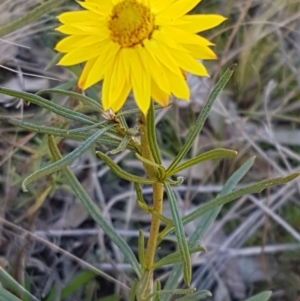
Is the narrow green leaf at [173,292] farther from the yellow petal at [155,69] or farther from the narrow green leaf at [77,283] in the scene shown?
the narrow green leaf at [77,283]

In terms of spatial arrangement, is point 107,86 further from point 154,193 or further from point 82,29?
point 154,193

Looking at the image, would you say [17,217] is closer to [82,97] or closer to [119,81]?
[82,97]

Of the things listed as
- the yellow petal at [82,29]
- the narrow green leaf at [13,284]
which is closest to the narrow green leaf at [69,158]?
the yellow petal at [82,29]

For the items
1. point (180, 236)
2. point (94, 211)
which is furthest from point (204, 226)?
point (180, 236)

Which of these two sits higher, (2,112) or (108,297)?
(2,112)

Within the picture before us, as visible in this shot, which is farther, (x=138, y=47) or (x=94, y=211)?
(x=94, y=211)

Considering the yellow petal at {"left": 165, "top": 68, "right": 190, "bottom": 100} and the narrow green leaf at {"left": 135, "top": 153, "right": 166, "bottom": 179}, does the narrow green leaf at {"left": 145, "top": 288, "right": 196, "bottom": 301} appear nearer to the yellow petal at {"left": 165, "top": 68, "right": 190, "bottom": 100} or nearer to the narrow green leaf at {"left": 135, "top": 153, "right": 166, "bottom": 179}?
the narrow green leaf at {"left": 135, "top": 153, "right": 166, "bottom": 179}

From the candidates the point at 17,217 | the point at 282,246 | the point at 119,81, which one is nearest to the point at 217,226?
the point at 282,246
